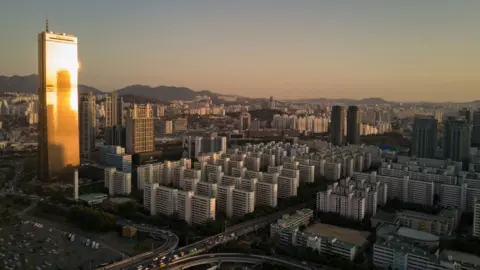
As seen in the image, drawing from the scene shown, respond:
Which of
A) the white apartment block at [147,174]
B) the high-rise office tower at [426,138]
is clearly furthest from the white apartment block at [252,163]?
the high-rise office tower at [426,138]

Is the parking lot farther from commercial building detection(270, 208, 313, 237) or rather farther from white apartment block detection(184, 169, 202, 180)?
white apartment block detection(184, 169, 202, 180)

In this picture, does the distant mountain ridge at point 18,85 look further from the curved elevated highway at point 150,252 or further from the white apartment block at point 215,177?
the curved elevated highway at point 150,252

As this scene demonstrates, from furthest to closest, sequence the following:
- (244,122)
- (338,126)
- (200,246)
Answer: (244,122) < (338,126) < (200,246)

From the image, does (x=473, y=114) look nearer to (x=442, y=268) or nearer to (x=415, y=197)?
(x=415, y=197)

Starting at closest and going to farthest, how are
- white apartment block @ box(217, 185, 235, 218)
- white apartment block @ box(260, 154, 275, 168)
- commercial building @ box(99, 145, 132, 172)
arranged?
1. white apartment block @ box(217, 185, 235, 218)
2. commercial building @ box(99, 145, 132, 172)
3. white apartment block @ box(260, 154, 275, 168)

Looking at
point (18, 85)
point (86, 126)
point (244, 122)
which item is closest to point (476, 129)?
point (244, 122)

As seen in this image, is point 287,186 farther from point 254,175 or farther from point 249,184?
point 249,184

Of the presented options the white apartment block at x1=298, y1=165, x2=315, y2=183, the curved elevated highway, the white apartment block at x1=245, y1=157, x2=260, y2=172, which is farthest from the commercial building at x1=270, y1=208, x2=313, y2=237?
the white apartment block at x1=245, y1=157, x2=260, y2=172
